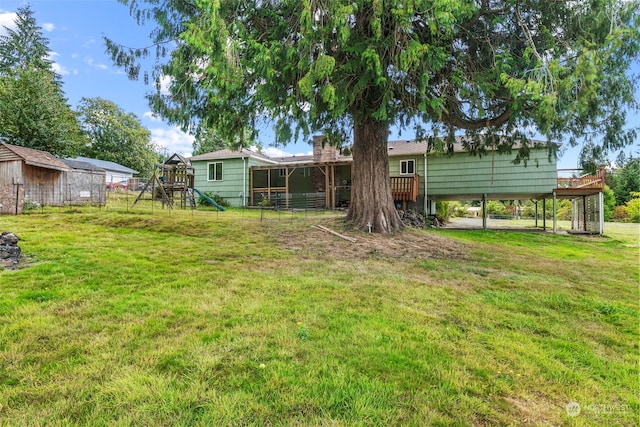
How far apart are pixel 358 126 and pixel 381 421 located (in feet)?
28.0

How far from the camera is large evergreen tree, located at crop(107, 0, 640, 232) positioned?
5117 millimetres

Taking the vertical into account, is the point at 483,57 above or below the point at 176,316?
above

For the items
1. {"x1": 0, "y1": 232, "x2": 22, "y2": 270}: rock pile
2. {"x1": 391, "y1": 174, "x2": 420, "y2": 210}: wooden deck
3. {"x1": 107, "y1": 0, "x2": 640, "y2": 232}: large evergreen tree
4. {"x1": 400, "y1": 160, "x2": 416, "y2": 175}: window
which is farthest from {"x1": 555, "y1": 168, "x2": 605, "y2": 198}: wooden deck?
{"x1": 0, "y1": 232, "x2": 22, "y2": 270}: rock pile

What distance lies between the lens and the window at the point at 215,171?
20.3 m

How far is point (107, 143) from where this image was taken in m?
34.7

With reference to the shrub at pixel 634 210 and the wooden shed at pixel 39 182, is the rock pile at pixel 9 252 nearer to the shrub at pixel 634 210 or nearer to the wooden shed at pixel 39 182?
the wooden shed at pixel 39 182

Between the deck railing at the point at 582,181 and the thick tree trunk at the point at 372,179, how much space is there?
422 inches

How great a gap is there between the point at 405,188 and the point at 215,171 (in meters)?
12.4

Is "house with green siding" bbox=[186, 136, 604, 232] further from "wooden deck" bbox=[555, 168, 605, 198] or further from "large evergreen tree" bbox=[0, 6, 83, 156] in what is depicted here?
"large evergreen tree" bbox=[0, 6, 83, 156]

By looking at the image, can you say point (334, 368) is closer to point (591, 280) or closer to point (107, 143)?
point (591, 280)

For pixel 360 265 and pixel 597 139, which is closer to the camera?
pixel 360 265

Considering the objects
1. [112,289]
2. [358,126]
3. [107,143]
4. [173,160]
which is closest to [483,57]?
[358,126]

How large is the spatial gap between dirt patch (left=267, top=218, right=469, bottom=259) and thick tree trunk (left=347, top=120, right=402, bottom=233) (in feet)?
2.00

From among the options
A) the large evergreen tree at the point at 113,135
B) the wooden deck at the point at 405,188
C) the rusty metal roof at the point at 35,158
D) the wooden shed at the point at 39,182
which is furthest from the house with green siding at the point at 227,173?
the large evergreen tree at the point at 113,135
